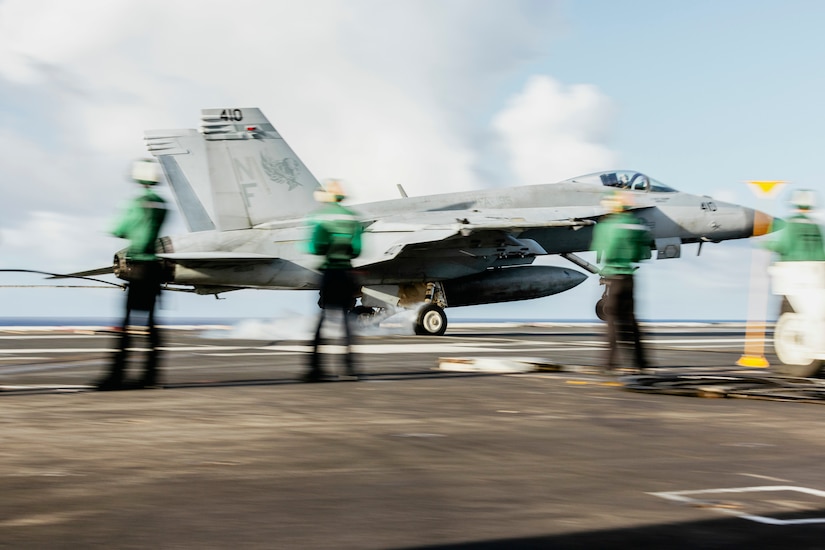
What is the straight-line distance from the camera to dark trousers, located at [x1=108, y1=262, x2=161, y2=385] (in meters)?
8.88

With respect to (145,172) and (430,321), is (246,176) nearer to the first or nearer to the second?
(430,321)

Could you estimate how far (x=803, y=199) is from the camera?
33.7 ft

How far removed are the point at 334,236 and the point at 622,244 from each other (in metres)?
3.27

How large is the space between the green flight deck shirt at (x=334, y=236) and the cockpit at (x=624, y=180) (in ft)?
48.6

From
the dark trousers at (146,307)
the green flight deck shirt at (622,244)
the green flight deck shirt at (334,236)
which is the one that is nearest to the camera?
the dark trousers at (146,307)

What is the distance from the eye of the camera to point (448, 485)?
421 centimetres

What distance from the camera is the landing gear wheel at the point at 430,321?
2217 centimetres

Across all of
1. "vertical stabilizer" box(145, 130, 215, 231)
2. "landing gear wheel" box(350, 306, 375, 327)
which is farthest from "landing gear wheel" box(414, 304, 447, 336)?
"vertical stabilizer" box(145, 130, 215, 231)

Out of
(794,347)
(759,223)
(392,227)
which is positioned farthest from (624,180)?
(794,347)

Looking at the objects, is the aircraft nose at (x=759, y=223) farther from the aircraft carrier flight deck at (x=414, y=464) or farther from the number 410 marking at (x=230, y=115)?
the aircraft carrier flight deck at (x=414, y=464)

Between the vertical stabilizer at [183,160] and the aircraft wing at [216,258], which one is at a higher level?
the vertical stabilizer at [183,160]

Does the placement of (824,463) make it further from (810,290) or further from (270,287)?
(270,287)

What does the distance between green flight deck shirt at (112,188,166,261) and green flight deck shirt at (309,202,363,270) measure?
1.61 m

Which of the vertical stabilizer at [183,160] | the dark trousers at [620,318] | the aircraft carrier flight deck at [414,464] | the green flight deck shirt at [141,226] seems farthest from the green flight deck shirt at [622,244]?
the vertical stabilizer at [183,160]
